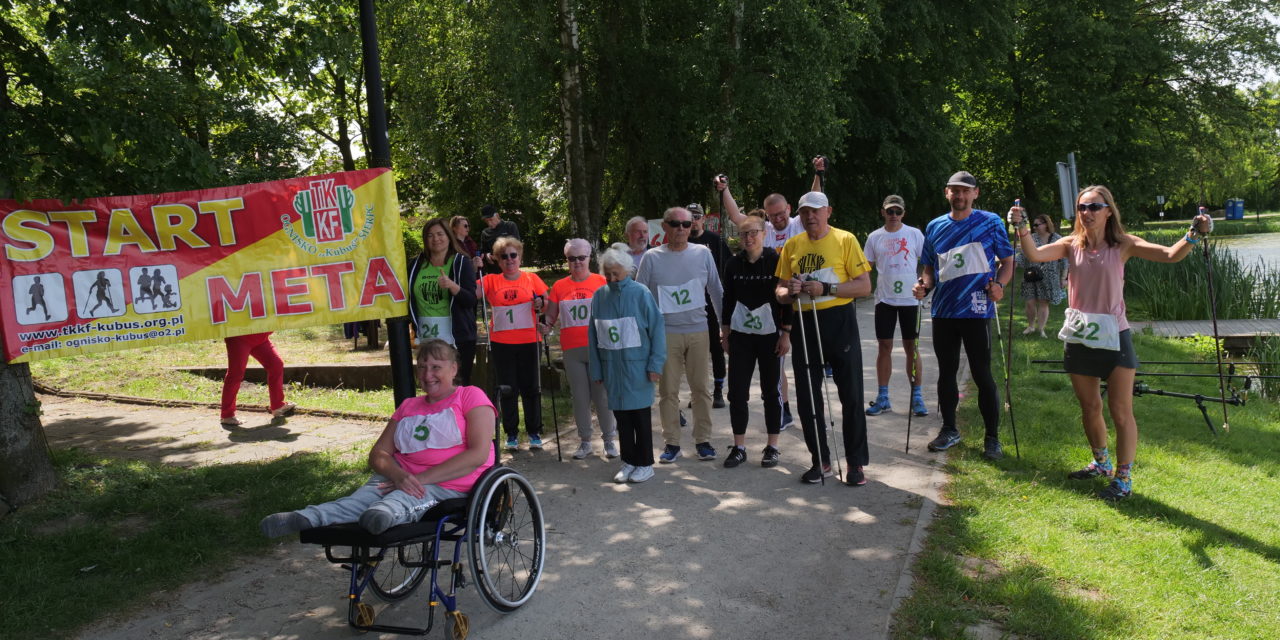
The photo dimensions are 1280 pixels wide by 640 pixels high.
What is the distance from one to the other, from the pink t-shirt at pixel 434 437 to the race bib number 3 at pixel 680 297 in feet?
8.91

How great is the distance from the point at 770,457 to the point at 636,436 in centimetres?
102

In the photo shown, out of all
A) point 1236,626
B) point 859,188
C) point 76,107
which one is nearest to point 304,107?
point 859,188

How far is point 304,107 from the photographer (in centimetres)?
2408

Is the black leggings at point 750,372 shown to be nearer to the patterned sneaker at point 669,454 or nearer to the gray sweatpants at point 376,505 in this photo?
the patterned sneaker at point 669,454

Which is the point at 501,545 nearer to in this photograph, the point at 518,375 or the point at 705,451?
the point at 705,451

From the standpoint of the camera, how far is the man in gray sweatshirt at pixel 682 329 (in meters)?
7.13

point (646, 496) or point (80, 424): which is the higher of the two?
point (80, 424)

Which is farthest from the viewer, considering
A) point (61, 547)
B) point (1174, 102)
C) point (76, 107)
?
point (1174, 102)

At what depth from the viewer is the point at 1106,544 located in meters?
4.91

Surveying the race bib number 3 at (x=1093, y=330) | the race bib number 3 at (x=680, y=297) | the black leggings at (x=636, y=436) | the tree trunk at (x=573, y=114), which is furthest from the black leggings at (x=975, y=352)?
the tree trunk at (x=573, y=114)

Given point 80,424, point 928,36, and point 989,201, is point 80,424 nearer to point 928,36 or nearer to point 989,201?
point 928,36

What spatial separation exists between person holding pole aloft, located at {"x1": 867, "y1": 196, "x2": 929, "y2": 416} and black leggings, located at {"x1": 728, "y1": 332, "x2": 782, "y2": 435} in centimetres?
169

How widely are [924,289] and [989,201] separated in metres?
26.8

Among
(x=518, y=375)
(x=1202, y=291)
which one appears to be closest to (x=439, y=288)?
(x=518, y=375)
